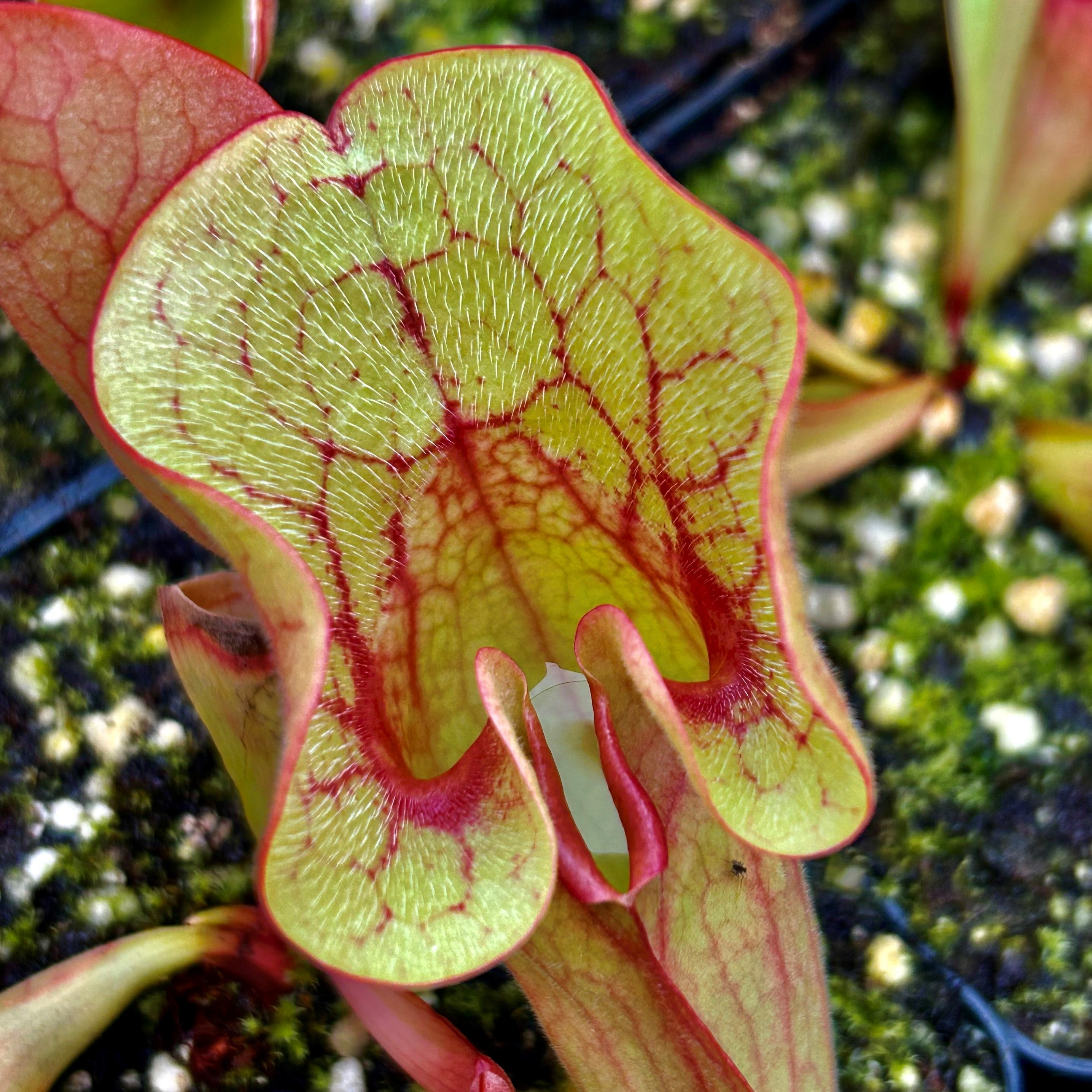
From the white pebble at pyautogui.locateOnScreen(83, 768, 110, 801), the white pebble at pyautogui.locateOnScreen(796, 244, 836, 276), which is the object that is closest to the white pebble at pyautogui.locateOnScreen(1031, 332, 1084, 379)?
the white pebble at pyautogui.locateOnScreen(796, 244, 836, 276)

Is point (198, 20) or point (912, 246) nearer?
point (198, 20)

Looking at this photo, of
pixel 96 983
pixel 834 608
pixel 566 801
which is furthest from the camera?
pixel 834 608

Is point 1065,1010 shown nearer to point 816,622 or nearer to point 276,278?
point 816,622

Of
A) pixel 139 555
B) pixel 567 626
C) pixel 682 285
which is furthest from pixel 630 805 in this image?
pixel 139 555

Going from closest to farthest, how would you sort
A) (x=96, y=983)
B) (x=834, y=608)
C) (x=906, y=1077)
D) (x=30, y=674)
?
(x=96, y=983) < (x=906, y=1077) < (x=30, y=674) < (x=834, y=608)

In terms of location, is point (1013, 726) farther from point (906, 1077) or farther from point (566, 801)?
point (566, 801)

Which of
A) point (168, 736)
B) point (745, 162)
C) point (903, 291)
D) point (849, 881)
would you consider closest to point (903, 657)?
point (849, 881)

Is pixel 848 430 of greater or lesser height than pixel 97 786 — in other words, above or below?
above
